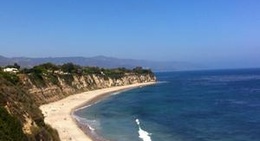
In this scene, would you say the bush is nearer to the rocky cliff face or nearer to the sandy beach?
the sandy beach

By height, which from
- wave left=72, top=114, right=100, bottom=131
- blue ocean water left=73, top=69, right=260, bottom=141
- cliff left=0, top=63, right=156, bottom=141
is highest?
cliff left=0, top=63, right=156, bottom=141

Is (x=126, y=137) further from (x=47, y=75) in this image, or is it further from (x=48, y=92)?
(x=47, y=75)

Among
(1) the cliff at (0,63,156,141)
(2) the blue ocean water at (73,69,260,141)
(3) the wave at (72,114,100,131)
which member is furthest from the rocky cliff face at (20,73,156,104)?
(3) the wave at (72,114,100,131)

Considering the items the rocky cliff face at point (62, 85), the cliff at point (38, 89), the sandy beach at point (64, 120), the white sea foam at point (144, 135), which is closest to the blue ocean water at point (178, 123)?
the white sea foam at point (144, 135)

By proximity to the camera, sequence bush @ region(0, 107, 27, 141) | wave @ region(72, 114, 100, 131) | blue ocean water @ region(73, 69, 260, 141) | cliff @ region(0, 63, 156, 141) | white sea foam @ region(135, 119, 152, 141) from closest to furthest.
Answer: bush @ region(0, 107, 27, 141)
cliff @ region(0, 63, 156, 141)
white sea foam @ region(135, 119, 152, 141)
blue ocean water @ region(73, 69, 260, 141)
wave @ region(72, 114, 100, 131)

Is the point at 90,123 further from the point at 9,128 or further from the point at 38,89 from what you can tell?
the point at 9,128

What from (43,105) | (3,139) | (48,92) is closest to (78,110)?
(43,105)

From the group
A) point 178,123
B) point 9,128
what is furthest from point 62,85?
point 9,128

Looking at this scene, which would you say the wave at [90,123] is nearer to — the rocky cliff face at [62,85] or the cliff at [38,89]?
the cliff at [38,89]
